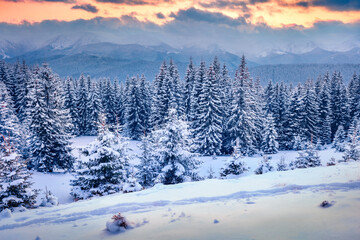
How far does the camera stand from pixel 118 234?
4488 mm

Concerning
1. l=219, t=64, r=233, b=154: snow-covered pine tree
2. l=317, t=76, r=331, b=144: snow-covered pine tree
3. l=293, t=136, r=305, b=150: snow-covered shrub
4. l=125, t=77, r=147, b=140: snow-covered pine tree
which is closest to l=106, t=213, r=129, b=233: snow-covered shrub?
l=219, t=64, r=233, b=154: snow-covered pine tree

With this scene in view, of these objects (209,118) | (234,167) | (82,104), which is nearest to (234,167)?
(234,167)

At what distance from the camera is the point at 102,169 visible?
12.1 metres

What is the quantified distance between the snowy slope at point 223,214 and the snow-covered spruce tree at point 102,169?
5.05 m

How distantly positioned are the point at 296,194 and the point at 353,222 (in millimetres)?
2085

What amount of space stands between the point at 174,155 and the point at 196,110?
20473 mm

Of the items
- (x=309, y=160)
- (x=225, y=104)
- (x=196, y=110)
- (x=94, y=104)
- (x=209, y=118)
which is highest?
(x=94, y=104)

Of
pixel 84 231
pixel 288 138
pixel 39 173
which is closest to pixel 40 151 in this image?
pixel 39 173

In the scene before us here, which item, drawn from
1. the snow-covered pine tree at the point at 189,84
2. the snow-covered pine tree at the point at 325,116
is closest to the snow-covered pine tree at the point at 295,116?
the snow-covered pine tree at the point at 325,116

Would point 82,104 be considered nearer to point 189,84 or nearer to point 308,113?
point 189,84

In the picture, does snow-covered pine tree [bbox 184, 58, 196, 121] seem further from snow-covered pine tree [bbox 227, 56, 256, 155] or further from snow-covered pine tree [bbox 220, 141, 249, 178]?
snow-covered pine tree [bbox 220, 141, 249, 178]

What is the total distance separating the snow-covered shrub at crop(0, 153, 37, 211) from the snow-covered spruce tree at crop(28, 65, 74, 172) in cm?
1445

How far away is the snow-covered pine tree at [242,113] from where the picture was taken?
33219mm

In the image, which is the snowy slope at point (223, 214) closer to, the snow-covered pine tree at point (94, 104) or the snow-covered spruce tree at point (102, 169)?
the snow-covered spruce tree at point (102, 169)
